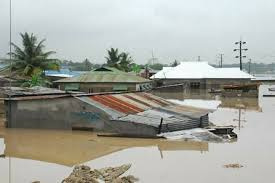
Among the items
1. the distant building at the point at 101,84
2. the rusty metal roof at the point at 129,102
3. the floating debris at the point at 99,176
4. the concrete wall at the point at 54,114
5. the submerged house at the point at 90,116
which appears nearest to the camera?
the floating debris at the point at 99,176

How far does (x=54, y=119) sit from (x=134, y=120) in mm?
4167

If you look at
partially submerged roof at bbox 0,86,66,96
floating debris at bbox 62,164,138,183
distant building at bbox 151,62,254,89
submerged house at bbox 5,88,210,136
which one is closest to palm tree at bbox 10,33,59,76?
partially submerged roof at bbox 0,86,66,96

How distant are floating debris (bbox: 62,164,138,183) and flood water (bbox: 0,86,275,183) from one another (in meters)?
0.44

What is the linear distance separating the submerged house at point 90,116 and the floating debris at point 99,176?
22.0 ft

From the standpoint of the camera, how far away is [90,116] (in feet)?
62.4

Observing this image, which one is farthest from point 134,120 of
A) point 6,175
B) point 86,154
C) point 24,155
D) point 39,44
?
point 39,44

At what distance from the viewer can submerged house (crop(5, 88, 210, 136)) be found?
18156mm

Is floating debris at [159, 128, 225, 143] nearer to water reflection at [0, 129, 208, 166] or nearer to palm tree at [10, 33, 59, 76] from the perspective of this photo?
water reflection at [0, 129, 208, 166]

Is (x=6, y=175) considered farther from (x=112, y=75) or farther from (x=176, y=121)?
(x=112, y=75)

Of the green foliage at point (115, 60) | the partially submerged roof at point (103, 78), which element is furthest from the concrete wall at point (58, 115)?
the green foliage at point (115, 60)

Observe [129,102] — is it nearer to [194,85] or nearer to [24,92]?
[24,92]

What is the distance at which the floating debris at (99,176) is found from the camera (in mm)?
9719

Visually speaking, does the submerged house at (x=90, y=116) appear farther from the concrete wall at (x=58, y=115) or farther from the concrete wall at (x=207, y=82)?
the concrete wall at (x=207, y=82)

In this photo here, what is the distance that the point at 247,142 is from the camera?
53.9ft
